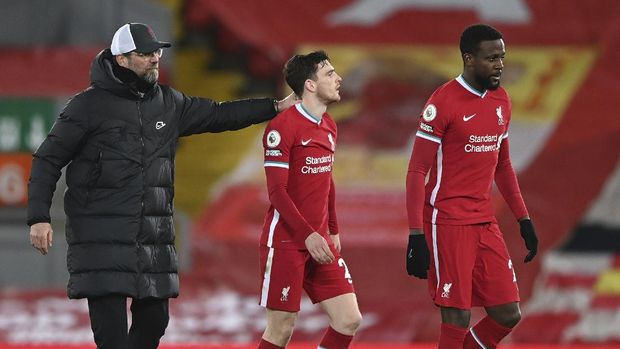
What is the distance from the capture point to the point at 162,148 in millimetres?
5715

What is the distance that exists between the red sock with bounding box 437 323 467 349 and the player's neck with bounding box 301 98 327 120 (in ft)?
3.72

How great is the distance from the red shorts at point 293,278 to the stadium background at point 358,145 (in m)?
3.58

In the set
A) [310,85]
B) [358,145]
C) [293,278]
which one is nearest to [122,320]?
[293,278]

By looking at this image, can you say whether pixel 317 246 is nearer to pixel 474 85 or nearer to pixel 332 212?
pixel 332 212

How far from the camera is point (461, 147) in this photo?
6.00 m

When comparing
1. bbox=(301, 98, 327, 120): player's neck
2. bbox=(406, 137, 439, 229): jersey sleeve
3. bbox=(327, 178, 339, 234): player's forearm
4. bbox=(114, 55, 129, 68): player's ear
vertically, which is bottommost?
bbox=(327, 178, 339, 234): player's forearm

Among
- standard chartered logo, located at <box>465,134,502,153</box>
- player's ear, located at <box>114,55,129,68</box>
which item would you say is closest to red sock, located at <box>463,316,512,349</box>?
standard chartered logo, located at <box>465,134,502,153</box>

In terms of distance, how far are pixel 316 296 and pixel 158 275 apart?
0.89m

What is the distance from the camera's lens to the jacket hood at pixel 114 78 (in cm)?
564

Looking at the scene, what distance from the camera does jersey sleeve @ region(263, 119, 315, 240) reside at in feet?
19.5

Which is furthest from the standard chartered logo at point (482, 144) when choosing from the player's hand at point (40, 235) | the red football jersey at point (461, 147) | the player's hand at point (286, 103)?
the player's hand at point (40, 235)

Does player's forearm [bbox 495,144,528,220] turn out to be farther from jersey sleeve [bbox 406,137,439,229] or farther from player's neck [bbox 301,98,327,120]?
player's neck [bbox 301,98,327,120]

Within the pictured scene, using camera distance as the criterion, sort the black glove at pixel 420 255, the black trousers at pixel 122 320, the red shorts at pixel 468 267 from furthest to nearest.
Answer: the red shorts at pixel 468 267 < the black glove at pixel 420 255 < the black trousers at pixel 122 320

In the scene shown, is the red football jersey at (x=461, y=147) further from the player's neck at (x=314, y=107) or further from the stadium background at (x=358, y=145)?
the stadium background at (x=358, y=145)
